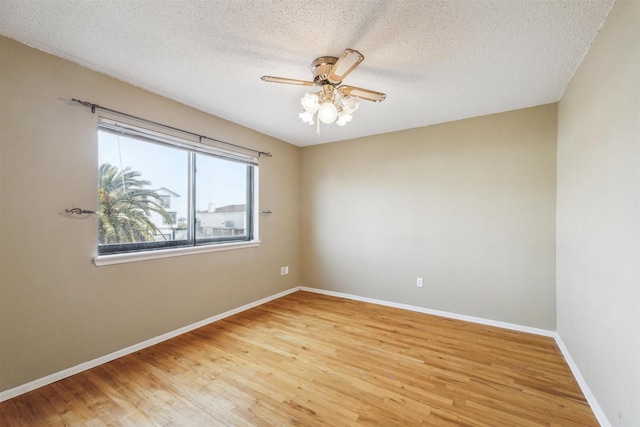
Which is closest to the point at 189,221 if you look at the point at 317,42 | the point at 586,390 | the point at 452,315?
the point at 317,42

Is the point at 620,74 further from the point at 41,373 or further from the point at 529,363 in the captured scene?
the point at 41,373

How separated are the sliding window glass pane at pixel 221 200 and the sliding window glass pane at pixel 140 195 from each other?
0.17 meters

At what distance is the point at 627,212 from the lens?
1330mm

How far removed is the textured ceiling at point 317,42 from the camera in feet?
4.93

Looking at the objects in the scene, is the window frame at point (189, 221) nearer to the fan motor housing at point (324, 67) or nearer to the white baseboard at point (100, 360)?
the white baseboard at point (100, 360)

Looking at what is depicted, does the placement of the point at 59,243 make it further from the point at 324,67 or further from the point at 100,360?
the point at 324,67

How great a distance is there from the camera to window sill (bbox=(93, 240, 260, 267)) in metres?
2.18

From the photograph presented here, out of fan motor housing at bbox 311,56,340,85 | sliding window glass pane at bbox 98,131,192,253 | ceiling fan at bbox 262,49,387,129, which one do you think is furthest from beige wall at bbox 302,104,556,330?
sliding window glass pane at bbox 98,131,192,253

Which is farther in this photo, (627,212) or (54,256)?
(54,256)

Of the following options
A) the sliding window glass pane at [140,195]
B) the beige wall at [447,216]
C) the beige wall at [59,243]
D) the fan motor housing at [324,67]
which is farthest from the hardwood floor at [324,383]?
the fan motor housing at [324,67]

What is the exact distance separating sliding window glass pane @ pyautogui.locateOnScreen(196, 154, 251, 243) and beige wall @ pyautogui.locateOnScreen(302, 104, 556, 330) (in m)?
1.19

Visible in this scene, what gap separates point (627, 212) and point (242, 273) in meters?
3.42

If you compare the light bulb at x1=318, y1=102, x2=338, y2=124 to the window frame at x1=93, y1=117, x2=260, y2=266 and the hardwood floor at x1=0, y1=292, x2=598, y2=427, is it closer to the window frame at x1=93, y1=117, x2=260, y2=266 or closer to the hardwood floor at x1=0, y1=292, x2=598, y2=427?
the window frame at x1=93, y1=117, x2=260, y2=266

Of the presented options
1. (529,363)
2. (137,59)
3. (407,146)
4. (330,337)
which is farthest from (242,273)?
(529,363)
